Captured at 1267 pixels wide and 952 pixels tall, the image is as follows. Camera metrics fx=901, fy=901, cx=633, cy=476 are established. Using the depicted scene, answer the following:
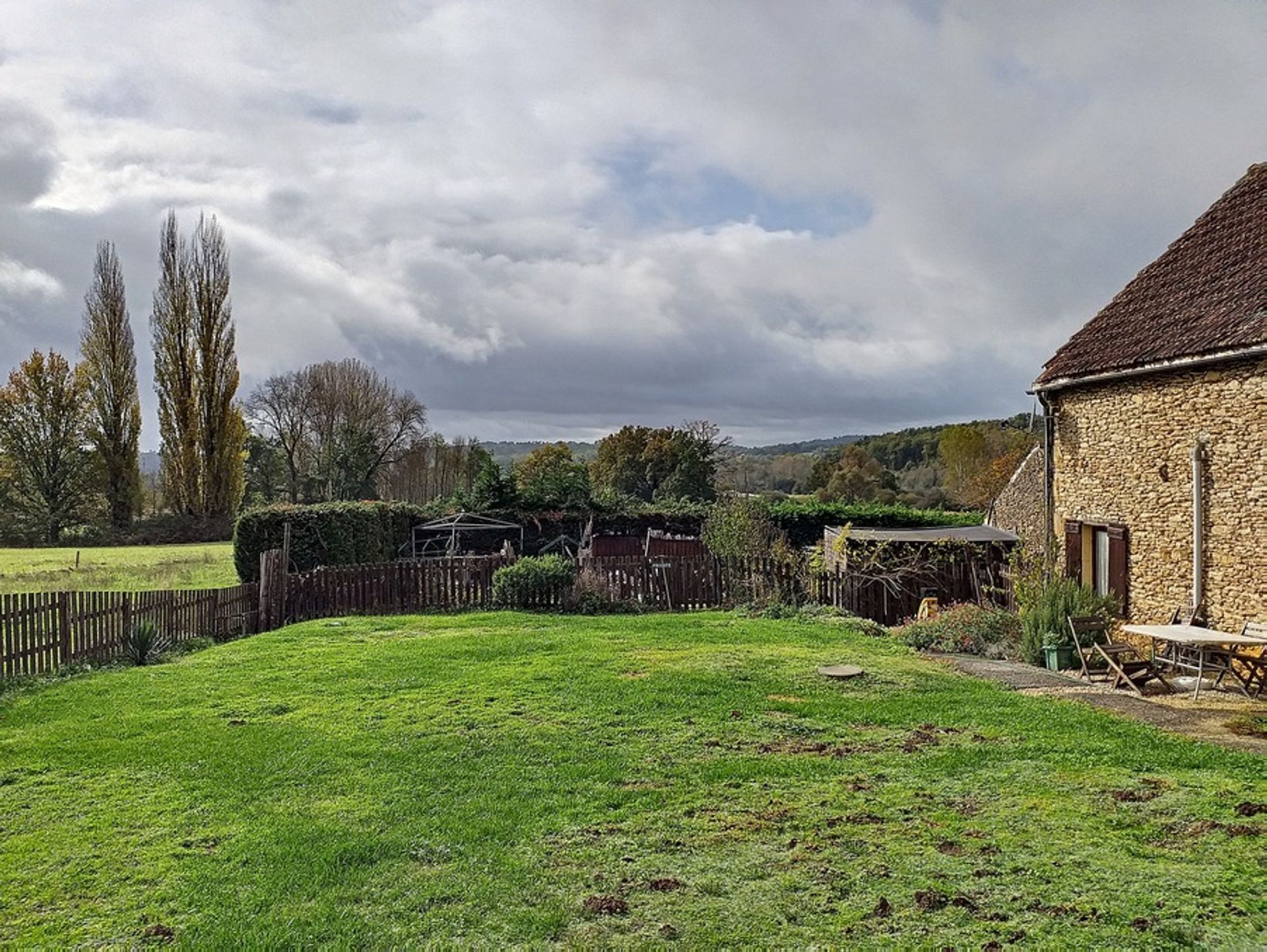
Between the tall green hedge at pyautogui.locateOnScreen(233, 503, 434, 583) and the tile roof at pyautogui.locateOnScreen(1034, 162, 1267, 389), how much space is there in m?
17.6

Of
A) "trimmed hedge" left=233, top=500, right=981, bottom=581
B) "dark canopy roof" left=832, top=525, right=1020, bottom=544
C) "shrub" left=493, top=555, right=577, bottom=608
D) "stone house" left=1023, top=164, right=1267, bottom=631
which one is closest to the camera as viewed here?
"stone house" left=1023, top=164, right=1267, bottom=631

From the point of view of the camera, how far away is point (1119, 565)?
13.5 meters

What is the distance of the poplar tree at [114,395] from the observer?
46156 millimetres

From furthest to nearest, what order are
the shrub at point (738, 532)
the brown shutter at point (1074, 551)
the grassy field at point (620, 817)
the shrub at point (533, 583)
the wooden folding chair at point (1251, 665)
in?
the shrub at point (738, 532) → the shrub at point (533, 583) → the brown shutter at point (1074, 551) → the wooden folding chair at point (1251, 665) → the grassy field at point (620, 817)

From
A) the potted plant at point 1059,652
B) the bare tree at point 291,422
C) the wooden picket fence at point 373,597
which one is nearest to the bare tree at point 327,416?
the bare tree at point 291,422

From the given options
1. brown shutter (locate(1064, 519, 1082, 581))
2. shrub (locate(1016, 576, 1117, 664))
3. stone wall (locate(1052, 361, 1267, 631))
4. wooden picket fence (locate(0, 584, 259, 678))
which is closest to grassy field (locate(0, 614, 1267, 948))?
wooden picket fence (locate(0, 584, 259, 678))

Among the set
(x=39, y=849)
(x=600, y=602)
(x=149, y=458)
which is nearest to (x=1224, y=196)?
(x=600, y=602)

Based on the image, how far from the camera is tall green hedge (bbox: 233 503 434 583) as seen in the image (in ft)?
73.4

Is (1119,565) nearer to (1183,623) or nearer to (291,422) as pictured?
(1183,623)

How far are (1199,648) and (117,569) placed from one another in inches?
1141

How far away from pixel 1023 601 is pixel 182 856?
12.0 metres

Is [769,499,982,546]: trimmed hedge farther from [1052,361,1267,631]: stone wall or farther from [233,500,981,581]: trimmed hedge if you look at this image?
[1052,361,1267,631]: stone wall

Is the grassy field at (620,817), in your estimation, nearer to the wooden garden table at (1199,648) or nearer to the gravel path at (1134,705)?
the gravel path at (1134,705)

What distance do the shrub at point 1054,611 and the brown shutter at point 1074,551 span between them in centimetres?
112
